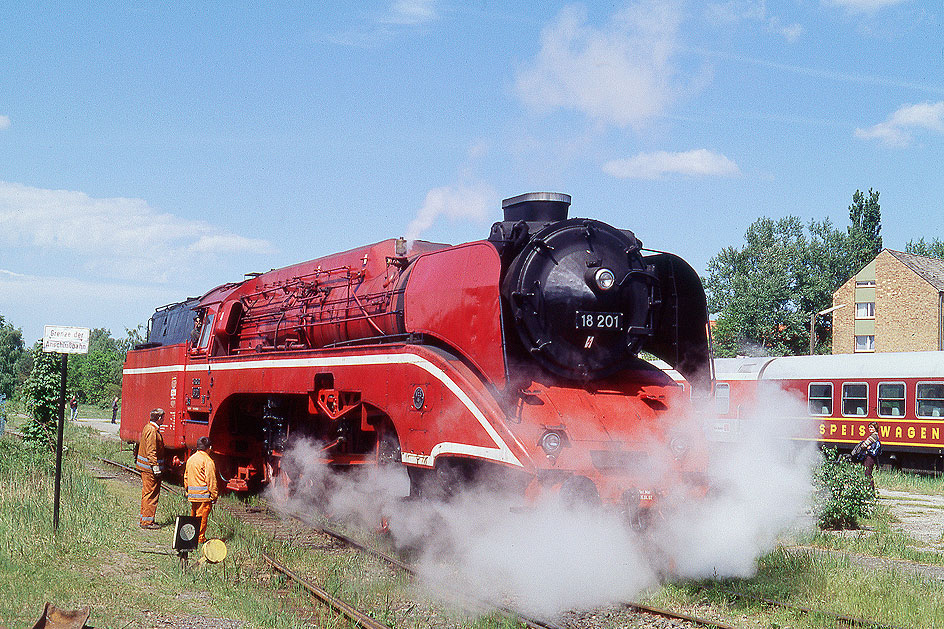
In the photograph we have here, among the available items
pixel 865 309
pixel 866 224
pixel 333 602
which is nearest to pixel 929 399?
pixel 333 602

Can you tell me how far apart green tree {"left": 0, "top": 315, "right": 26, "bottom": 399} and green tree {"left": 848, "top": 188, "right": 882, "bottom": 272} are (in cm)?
7136

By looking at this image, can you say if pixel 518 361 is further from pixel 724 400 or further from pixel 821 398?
pixel 724 400

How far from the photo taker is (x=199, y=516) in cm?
943

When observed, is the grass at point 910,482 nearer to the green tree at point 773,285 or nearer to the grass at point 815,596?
the grass at point 815,596

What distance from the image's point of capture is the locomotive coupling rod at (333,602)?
6578 mm

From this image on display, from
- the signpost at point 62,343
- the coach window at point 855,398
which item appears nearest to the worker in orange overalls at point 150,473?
the signpost at point 62,343

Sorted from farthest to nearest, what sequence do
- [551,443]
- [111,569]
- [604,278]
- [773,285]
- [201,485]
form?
1. [773,285]
2. [201,485]
3. [111,569]
4. [604,278]
5. [551,443]

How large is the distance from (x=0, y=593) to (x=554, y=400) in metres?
5.09

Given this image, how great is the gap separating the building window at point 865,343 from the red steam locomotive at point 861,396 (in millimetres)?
24366

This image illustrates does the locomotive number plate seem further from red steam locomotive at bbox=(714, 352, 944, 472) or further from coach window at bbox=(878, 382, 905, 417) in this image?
coach window at bbox=(878, 382, 905, 417)

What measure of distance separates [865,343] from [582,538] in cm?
4382

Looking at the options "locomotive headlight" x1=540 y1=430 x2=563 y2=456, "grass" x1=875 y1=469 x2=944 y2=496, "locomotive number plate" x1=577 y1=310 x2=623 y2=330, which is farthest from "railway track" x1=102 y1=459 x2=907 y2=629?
"grass" x1=875 y1=469 x2=944 y2=496

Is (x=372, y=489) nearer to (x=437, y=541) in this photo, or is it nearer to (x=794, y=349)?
(x=437, y=541)

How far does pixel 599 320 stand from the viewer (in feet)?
25.8
